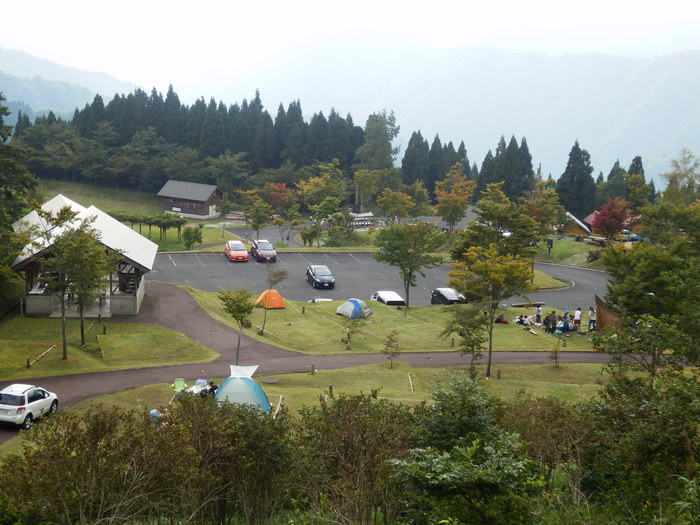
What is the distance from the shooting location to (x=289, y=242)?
6425 cm

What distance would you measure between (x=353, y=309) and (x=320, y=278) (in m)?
8.53

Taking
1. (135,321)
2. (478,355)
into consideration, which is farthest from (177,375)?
(478,355)

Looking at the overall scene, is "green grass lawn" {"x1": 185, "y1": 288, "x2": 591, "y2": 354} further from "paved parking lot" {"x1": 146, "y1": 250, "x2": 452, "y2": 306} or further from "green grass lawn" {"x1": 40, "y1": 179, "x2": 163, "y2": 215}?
"green grass lawn" {"x1": 40, "y1": 179, "x2": 163, "y2": 215}

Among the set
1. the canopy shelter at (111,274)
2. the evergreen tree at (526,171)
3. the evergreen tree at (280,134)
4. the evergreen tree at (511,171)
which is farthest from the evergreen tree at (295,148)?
the canopy shelter at (111,274)

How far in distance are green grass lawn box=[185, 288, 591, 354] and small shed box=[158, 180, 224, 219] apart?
42.5 meters

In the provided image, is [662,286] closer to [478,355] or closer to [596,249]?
[478,355]

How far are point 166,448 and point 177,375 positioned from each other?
49.3 feet

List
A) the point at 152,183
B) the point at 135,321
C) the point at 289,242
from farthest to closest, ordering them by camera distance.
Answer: the point at 152,183 < the point at 289,242 < the point at 135,321

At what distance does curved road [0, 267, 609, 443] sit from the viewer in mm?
21158

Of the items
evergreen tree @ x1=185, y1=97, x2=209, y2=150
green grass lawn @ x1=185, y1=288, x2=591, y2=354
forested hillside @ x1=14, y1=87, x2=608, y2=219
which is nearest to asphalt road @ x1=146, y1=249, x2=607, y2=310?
green grass lawn @ x1=185, y1=288, x2=591, y2=354

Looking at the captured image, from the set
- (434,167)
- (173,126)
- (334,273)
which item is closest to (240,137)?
(173,126)

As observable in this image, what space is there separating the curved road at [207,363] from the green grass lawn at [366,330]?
959 millimetres

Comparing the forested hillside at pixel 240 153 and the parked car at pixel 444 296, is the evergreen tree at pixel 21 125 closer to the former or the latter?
the forested hillside at pixel 240 153

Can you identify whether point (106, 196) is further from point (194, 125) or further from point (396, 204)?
point (396, 204)
